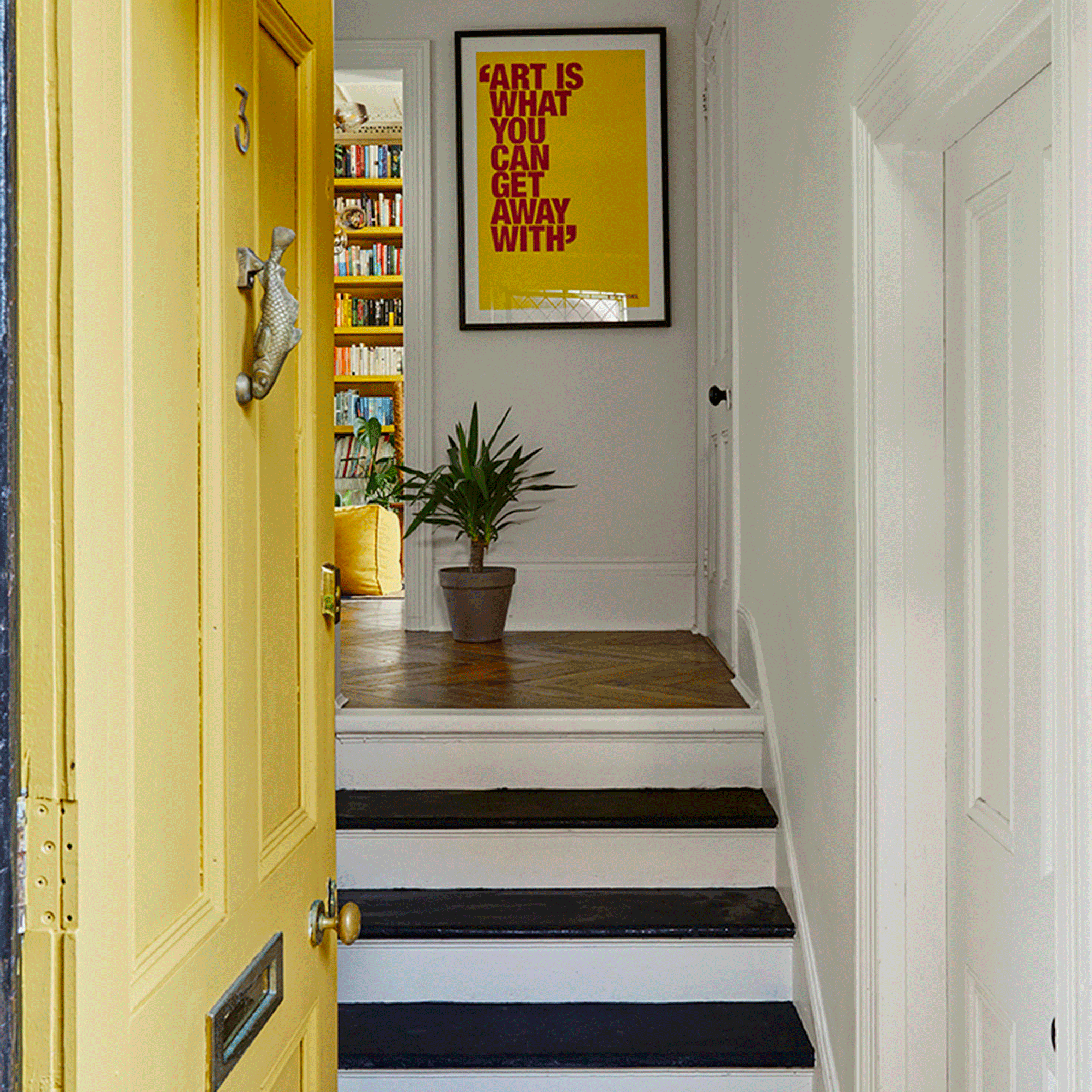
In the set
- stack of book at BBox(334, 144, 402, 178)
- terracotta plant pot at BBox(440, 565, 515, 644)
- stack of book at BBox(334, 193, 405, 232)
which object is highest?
stack of book at BBox(334, 144, 402, 178)

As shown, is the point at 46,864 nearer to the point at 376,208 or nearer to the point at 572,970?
the point at 572,970

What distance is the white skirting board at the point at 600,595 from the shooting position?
4.29 metres

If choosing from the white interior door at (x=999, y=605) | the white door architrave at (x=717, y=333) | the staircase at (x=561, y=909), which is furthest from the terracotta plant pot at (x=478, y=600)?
the white interior door at (x=999, y=605)

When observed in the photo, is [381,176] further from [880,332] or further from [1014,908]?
[1014,908]

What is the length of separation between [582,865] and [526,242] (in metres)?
2.74

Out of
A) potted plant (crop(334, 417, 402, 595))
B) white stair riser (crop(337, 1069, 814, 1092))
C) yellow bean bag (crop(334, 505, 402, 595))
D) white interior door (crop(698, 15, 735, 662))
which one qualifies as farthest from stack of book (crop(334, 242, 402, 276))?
white stair riser (crop(337, 1069, 814, 1092))

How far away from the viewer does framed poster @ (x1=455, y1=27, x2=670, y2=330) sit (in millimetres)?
4125

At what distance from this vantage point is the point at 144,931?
0.71 m

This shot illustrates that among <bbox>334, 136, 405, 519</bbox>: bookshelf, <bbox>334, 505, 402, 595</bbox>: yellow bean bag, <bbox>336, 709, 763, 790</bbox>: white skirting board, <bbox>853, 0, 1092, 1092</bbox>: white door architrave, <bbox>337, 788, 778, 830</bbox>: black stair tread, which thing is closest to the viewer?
<bbox>853, 0, 1092, 1092</bbox>: white door architrave

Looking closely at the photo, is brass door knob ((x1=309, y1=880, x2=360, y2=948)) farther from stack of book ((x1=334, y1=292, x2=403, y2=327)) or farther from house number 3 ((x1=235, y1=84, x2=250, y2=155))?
stack of book ((x1=334, y1=292, x2=403, y2=327))

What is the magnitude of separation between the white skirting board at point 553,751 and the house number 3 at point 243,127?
1879 mm

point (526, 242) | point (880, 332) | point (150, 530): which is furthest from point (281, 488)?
point (526, 242)

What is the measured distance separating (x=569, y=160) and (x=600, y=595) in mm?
1851

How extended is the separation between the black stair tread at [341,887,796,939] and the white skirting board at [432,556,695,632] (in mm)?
2008
